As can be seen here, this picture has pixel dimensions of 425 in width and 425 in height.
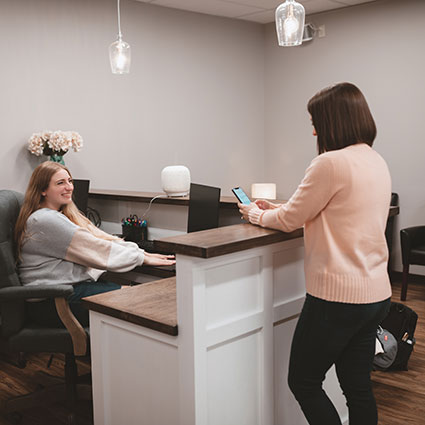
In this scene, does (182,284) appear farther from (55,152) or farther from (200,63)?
(200,63)

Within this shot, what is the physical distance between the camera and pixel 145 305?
2.00 meters

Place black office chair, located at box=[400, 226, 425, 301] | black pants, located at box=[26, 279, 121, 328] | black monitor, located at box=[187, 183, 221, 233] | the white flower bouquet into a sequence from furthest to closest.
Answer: black office chair, located at box=[400, 226, 425, 301], the white flower bouquet, black monitor, located at box=[187, 183, 221, 233], black pants, located at box=[26, 279, 121, 328]

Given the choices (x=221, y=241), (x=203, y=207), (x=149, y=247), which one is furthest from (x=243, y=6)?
(x=221, y=241)

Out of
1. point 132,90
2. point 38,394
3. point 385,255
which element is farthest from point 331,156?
point 132,90

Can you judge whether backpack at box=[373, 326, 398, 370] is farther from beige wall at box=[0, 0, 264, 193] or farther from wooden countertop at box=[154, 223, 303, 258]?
beige wall at box=[0, 0, 264, 193]

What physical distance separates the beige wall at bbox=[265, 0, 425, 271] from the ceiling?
0.23 meters

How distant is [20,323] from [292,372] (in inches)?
48.2

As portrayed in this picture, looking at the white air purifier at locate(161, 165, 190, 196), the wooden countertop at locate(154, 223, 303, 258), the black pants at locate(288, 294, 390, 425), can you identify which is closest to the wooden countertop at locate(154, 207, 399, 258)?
the wooden countertop at locate(154, 223, 303, 258)

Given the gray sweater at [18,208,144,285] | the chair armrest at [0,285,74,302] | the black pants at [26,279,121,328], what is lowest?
the black pants at [26,279,121,328]

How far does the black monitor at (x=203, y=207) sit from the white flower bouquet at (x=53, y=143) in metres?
1.68

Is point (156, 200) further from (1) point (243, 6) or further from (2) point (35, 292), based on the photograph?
(1) point (243, 6)

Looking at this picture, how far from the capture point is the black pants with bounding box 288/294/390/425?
169 centimetres

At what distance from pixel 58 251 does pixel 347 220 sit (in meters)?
1.36

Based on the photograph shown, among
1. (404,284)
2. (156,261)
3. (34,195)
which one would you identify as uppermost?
(34,195)
